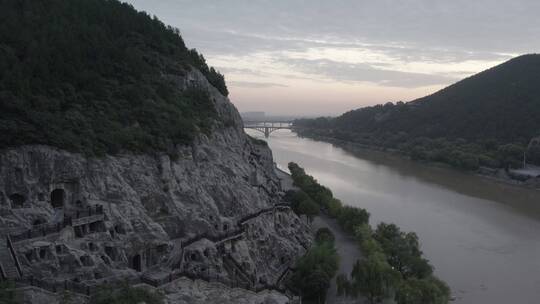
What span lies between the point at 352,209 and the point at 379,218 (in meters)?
6.39

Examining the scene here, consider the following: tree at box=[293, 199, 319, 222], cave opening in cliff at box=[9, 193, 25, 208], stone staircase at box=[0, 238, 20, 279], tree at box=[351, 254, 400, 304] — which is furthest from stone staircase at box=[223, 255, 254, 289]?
tree at box=[293, 199, 319, 222]

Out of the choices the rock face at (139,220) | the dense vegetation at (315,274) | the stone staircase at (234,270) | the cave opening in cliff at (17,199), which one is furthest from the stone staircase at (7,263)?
the dense vegetation at (315,274)

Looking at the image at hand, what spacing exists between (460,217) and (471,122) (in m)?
47.9

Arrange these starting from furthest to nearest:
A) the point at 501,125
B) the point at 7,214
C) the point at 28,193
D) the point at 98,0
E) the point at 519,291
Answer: the point at 501,125 < the point at 98,0 < the point at 519,291 < the point at 28,193 < the point at 7,214

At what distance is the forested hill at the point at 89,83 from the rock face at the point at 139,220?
1.06 meters

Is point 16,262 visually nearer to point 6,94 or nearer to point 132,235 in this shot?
point 132,235

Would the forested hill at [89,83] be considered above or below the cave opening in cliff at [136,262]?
above

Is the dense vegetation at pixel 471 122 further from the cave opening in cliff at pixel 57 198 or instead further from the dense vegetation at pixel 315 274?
the cave opening in cliff at pixel 57 198

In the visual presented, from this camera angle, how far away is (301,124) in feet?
496

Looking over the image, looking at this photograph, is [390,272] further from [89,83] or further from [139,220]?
[89,83]

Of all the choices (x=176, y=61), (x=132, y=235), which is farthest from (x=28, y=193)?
(x=176, y=61)

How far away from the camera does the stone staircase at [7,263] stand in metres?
13.2

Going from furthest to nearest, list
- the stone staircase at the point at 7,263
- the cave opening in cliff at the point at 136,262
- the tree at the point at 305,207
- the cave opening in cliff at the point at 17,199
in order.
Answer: the tree at the point at 305,207 < the cave opening in cliff at the point at 136,262 < the cave opening in cliff at the point at 17,199 < the stone staircase at the point at 7,263

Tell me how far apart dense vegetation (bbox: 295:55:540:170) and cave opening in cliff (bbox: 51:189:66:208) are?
5517 centimetres
